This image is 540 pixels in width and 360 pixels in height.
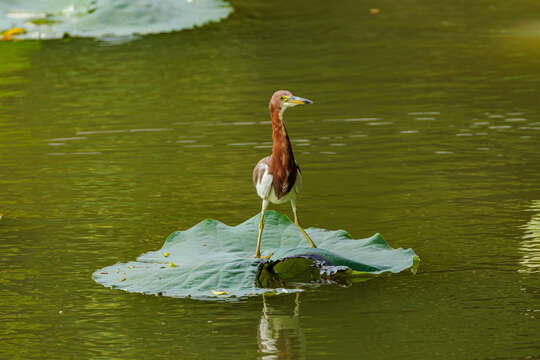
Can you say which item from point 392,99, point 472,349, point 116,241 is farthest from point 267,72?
point 472,349

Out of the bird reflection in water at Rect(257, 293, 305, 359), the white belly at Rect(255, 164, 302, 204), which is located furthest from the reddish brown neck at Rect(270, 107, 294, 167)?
the bird reflection in water at Rect(257, 293, 305, 359)

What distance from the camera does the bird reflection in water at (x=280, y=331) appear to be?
4141 mm

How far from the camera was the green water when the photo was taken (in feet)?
14.5

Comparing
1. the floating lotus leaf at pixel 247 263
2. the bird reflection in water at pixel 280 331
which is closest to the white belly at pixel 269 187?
the floating lotus leaf at pixel 247 263

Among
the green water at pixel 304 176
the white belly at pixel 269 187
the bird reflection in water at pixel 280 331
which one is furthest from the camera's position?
the white belly at pixel 269 187

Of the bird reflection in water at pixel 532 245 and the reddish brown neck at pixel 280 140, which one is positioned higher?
the reddish brown neck at pixel 280 140

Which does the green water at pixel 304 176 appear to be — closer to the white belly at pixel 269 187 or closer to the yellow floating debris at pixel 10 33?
the yellow floating debris at pixel 10 33

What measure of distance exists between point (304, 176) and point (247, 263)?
8.62 ft

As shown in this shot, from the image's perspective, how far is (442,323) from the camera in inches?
174

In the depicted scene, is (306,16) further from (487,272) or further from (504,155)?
(487,272)

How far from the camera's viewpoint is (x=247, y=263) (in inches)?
188

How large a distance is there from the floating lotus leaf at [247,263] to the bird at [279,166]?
158mm

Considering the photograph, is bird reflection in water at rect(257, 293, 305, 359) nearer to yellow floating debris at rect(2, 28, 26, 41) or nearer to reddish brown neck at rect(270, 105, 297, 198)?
reddish brown neck at rect(270, 105, 297, 198)

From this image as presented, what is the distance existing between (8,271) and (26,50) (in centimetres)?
974
